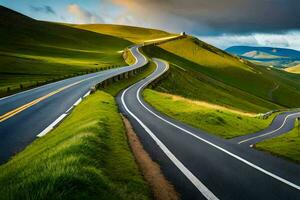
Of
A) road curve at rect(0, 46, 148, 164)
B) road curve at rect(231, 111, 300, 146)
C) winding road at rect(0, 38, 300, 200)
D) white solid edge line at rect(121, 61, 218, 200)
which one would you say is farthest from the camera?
road curve at rect(231, 111, 300, 146)

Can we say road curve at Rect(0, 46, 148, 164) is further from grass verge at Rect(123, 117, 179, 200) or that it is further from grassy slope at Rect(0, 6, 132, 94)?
grassy slope at Rect(0, 6, 132, 94)

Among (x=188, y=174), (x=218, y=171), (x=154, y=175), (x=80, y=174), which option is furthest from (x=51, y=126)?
(x=80, y=174)

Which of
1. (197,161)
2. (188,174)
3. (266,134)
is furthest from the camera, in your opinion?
(266,134)

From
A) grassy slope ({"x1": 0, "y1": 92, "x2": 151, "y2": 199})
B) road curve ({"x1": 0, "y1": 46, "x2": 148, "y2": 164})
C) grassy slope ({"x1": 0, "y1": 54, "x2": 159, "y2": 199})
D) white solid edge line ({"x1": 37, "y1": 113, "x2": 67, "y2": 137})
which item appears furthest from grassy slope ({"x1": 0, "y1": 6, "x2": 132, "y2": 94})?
grassy slope ({"x1": 0, "y1": 92, "x2": 151, "y2": 199})

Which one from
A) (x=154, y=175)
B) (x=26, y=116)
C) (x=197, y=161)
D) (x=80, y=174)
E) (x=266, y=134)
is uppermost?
(x=80, y=174)

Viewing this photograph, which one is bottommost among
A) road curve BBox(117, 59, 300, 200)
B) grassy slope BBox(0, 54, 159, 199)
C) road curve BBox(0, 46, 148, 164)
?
road curve BBox(0, 46, 148, 164)

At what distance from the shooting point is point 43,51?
117 meters

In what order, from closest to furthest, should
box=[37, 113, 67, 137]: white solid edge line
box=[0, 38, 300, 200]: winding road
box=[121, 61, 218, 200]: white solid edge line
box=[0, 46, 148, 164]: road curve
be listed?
box=[121, 61, 218, 200]: white solid edge line, box=[0, 38, 300, 200]: winding road, box=[0, 46, 148, 164]: road curve, box=[37, 113, 67, 137]: white solid edge line

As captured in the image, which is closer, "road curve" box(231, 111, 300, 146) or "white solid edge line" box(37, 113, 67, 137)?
"white solid edge line" box(37, 113, 67, 137)

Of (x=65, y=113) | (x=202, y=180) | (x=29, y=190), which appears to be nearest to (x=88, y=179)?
(x=29, y=190)

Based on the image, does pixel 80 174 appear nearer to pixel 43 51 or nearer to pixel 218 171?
pixel 218 171

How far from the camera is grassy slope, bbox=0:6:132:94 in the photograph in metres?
68.1

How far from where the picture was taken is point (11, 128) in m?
18.7

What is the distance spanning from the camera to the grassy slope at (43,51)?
68062 millimetres
